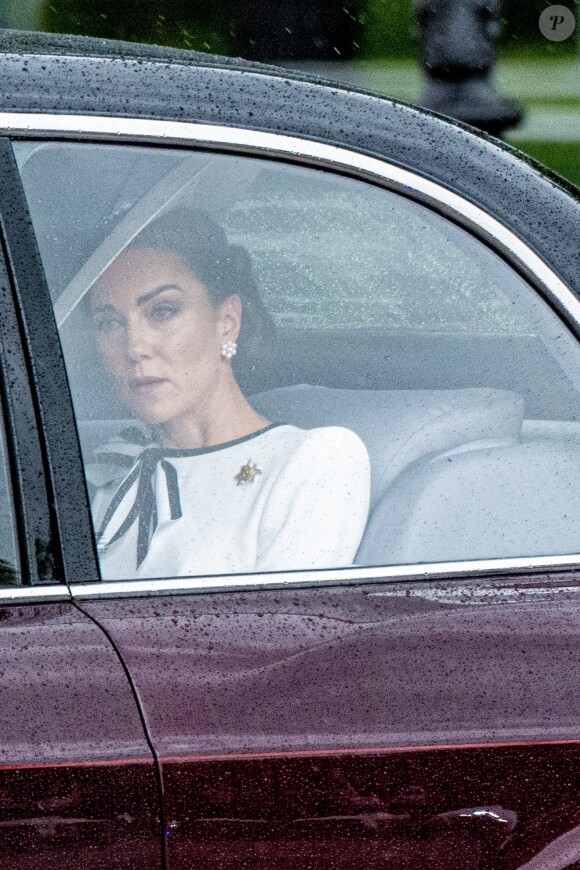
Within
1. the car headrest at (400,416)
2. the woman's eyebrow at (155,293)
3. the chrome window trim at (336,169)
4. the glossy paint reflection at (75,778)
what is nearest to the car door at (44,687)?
the glossy paint reflection at (75,778)

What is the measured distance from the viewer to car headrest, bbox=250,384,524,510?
1.76 meters

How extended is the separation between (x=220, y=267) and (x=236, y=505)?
0.31 meters

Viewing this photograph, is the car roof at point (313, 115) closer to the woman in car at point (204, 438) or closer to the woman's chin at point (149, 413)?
the woman in car at point (204, 438)

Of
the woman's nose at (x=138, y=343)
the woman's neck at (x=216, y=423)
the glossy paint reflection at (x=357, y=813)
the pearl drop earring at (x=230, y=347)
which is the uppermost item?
the woman's nose at (x=138, y=343)

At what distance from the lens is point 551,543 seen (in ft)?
5.50

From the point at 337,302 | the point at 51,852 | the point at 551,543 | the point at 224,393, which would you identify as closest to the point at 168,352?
the point at 224,393

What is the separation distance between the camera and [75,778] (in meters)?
1.45

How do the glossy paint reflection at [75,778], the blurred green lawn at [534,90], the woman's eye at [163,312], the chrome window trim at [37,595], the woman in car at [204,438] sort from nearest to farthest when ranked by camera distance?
the glossy paint reflection at [75,778]
the chrome window trim at [37,595]
the woman in car at [204,438]
the woman's eye at [163,312]
the blurred green lawn at [534,90]

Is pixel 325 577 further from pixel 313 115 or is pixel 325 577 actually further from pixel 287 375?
pixel 313 115

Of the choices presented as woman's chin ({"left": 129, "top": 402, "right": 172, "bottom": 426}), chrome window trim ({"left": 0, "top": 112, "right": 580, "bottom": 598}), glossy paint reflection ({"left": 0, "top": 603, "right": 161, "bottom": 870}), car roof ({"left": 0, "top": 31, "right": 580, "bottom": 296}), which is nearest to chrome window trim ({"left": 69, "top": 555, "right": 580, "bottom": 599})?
chrome window trim ({"left": 0, "top": 112, "right": 580, "bottom": 598})

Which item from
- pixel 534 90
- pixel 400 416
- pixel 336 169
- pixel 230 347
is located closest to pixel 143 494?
pixel 230 347

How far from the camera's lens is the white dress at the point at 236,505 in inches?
65.1

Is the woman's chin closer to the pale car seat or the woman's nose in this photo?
the woman's nose

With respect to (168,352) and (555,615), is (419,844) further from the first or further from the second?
(168,352)
